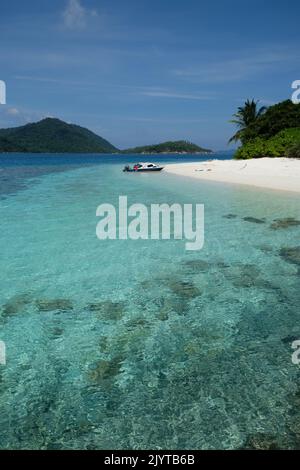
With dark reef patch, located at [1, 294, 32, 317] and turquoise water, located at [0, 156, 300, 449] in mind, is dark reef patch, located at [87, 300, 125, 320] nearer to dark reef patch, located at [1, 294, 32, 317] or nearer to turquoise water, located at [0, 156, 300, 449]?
turquoise water, located at [0, 156, 300, 449]

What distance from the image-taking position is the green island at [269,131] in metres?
41.7

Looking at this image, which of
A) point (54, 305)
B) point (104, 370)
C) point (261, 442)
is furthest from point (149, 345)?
point (54, 305)

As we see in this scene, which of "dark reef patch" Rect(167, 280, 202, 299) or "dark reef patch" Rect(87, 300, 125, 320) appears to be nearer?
"dark reef patch" Rect(87, 300, 125, 320)

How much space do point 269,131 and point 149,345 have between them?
52617 millimetres

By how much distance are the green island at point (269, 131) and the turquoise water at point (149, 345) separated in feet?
106

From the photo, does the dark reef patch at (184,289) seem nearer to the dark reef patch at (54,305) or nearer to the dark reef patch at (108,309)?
the dark reef patch at (108,309)

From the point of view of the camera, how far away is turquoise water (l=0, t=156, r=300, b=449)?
13.1 feet

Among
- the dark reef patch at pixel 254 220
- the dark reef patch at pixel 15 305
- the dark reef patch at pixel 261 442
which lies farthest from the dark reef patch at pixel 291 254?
the dark reef patch at pixel 15 305

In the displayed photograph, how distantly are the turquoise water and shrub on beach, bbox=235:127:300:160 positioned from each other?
29993 millimetres

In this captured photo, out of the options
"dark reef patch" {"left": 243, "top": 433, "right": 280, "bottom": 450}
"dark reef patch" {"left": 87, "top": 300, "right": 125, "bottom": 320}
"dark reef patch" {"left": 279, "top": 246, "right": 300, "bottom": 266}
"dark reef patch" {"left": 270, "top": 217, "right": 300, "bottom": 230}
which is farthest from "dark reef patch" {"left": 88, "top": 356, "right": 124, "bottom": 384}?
Result: "dark reef patch" {"left": 270, "top": 217, "right": 300, "bottom": 230}
